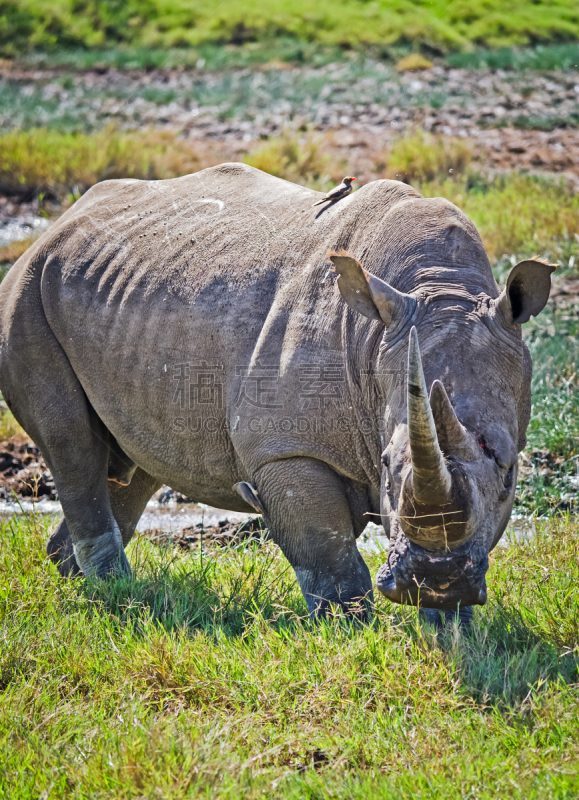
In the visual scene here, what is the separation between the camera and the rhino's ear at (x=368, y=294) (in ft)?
11.6

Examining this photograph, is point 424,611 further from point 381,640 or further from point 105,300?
point 105,300

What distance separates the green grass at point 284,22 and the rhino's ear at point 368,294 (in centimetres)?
1789

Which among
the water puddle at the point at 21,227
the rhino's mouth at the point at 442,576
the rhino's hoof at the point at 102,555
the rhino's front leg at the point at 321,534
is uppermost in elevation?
the rhino's mouth at the point at 442,576

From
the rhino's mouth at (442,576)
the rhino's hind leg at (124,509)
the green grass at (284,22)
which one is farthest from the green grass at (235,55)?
the rhino's mouth at (442,576)

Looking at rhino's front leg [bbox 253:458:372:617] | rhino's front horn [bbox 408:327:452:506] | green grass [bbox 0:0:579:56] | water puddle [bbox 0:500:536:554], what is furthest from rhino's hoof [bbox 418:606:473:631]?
green grass [bbox 0:0:579:56]

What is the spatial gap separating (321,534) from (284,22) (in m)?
23.4

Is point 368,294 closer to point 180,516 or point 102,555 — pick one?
point 102,555

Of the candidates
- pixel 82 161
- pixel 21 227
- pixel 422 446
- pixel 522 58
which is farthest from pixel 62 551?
pixel 522 58

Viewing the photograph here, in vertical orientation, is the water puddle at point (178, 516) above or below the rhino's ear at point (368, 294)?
below

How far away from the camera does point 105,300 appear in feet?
15.6

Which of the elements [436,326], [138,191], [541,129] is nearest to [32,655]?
[436,326]

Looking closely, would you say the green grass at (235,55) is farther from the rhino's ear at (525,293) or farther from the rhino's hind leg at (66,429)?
the rhino's ear at (525,293)

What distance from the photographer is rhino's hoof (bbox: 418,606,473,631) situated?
3881 mm

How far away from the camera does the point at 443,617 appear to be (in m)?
3.90
